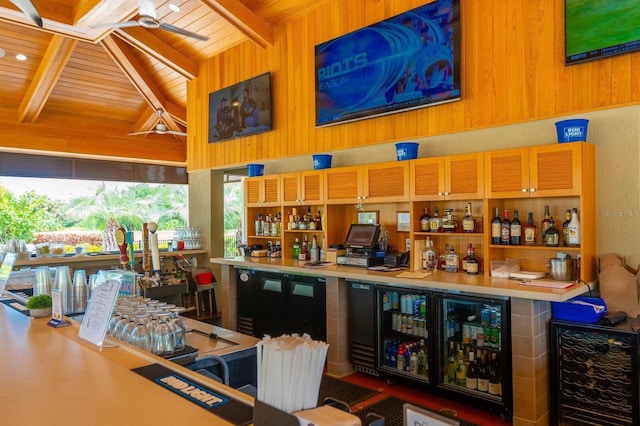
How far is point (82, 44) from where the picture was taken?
23.5ft

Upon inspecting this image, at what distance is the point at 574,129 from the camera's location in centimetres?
350

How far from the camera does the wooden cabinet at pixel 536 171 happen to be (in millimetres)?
3432

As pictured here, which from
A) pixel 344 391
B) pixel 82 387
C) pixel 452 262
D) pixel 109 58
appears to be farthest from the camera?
pixel 109 58

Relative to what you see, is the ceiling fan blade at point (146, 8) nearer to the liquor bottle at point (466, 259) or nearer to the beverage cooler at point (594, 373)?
the liquor bottle at point (466, 259)

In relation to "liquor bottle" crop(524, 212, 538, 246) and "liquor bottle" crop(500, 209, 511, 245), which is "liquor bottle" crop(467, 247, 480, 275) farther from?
"liquor bottle" crop(524, 212, 538, 246)

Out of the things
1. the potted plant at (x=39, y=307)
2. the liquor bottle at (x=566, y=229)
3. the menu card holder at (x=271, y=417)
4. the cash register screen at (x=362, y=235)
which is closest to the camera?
the menu card holder at (x=271, y=417)

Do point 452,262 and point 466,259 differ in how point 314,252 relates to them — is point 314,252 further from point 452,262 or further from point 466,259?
point 466,259

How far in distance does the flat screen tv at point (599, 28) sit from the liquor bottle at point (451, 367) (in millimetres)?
2599

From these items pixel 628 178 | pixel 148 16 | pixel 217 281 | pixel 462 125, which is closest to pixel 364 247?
pixel 462 125

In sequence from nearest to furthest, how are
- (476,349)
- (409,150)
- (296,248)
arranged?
(476,349) → (409,150) → (296,248)

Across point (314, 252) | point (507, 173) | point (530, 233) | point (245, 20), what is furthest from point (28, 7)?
point (530, 233)

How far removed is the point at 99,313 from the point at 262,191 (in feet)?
14.2

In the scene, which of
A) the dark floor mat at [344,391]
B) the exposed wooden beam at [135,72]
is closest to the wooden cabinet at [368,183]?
the dark floor mat at [344,391]

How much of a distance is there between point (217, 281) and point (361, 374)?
13.8 feet
